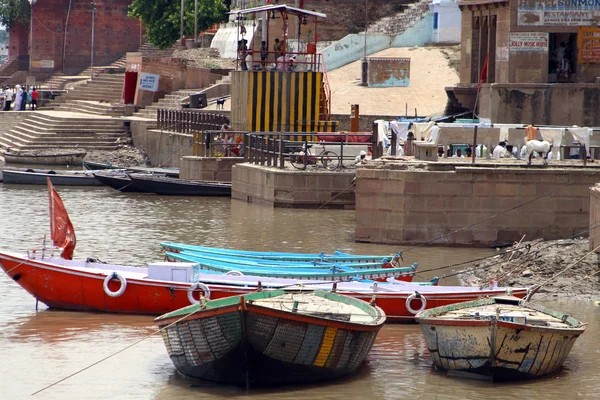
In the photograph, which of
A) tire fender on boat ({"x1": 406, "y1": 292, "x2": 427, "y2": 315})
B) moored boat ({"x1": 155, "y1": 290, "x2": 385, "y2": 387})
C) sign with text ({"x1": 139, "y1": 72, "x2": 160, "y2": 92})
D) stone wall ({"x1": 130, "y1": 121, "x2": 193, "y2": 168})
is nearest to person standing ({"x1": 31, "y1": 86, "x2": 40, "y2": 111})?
sign with text ({"x1": 139, "y1": 72, "x2": 160, "y2": 92})

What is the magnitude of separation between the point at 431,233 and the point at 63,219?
312 inches

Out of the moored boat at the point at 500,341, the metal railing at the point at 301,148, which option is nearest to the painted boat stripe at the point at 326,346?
the moored boat at the point at 500,341

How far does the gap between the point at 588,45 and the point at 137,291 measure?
17611mm

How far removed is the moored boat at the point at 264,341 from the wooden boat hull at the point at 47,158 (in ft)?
97.1

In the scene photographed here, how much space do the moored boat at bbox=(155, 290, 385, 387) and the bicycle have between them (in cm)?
1546

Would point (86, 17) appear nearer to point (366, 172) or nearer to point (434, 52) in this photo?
point (434, 52)

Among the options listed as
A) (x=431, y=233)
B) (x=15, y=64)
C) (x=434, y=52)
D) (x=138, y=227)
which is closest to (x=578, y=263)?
(x=431, y=233)

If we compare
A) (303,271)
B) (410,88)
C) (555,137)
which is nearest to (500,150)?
(555,137)

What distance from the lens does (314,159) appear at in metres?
29.3

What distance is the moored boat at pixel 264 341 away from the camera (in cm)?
1215

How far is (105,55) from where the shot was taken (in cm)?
7094

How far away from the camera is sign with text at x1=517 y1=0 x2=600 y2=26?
2869cm

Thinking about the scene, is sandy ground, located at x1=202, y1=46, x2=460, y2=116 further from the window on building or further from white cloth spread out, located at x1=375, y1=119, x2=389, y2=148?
white cloth spread out, located at x1=375, y1=119, x2=389, y2=148

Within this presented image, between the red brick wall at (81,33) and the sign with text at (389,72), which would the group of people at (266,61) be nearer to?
the sign with text at (389,72)
